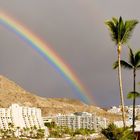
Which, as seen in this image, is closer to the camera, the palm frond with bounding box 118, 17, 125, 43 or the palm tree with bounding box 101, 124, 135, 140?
the palm tree with bounding box 101, 124, 135, 140

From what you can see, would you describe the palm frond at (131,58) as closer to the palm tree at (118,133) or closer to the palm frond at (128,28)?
the palm frond at (128,28)

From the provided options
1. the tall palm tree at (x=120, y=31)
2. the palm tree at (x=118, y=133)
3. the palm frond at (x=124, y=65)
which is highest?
the tall palm tree at (x=120, y=31)

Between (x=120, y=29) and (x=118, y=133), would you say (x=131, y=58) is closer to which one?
(x=120, y=29)

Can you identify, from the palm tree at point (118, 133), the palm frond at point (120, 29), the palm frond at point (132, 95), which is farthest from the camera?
the palm frond at point (120, 29)

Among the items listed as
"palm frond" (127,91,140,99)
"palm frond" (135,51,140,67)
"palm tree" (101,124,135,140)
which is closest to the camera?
"palm frond" (127,91,140,99)

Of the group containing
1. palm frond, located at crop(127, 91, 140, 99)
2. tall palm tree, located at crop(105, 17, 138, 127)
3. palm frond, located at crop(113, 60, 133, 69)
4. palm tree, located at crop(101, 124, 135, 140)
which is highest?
tall palm tree, located at crop(105, 17, 138, 127)

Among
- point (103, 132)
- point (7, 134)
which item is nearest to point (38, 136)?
point (7, 134)

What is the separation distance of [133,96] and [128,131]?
98.9 inches

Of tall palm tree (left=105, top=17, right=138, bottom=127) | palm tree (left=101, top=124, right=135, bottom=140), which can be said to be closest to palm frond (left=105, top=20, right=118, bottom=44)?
tall palm tree (left=105, top=17, right=138, bottom=127)

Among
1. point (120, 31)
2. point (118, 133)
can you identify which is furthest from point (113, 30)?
point (118, 133)

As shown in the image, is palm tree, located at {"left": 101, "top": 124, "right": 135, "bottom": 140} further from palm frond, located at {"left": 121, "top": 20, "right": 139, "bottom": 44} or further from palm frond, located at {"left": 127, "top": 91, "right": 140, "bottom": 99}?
palm frond, located at {"left": 121, "top": 20, "right": 139, "bottom": 44}

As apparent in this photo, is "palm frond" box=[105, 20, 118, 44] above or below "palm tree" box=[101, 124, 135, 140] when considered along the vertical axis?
above

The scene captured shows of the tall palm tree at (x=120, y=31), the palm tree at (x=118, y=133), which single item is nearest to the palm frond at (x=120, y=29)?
the tall palm tree at (x=120, y=31)

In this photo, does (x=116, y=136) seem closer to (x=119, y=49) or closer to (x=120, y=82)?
(x=120, y=82)
